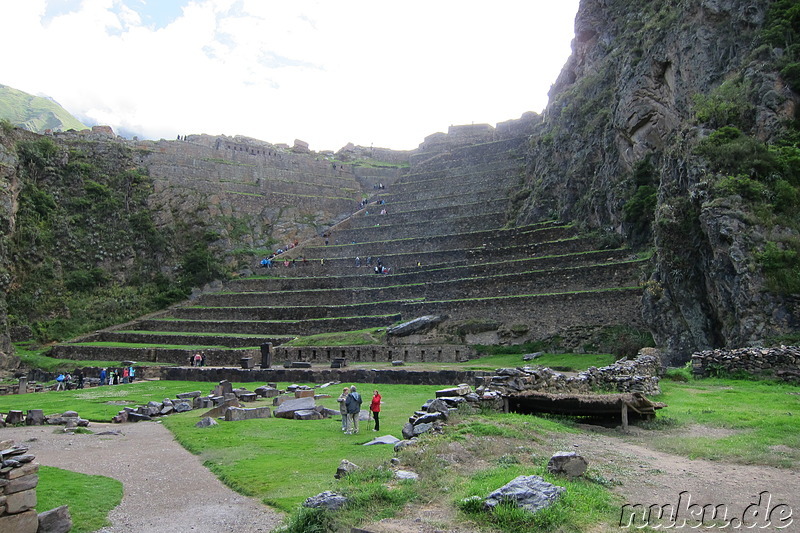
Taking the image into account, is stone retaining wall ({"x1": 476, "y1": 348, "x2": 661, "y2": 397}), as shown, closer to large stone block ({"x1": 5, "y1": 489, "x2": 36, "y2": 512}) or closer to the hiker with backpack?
the hiker with backpack

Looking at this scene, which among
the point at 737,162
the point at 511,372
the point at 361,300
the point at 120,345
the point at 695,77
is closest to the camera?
the point at 511,372

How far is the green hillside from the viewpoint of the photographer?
143875 millimetres

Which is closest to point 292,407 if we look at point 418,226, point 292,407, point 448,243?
point 292,407

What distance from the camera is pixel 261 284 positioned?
1886 inches

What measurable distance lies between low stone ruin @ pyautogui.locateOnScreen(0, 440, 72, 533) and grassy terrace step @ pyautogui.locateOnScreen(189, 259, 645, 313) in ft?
91.3

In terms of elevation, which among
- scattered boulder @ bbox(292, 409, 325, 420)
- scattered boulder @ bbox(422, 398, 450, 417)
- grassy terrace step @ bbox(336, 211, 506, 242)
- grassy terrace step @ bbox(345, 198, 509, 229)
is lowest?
scattered boulder @ bbox(292, 409, 325, 420)

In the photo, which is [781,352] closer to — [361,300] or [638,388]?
[638,388]

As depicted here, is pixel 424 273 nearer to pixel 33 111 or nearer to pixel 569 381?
pixel 569 381

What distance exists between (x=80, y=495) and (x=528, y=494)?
23.1 feet

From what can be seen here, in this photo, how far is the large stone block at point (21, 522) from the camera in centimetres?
730

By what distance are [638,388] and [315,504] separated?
10733 millimetres

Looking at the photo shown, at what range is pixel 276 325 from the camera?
3941cm

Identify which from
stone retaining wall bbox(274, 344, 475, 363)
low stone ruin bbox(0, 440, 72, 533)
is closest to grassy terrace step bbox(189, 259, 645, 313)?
stone retaining wall bbox(274, 344, 475, 363)

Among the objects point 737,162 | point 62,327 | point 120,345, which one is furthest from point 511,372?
point 62,327
